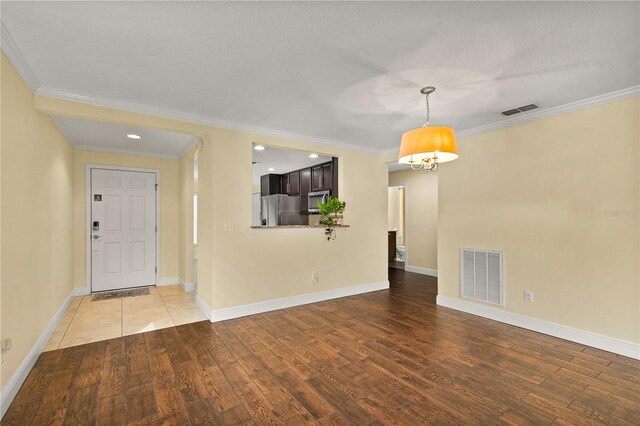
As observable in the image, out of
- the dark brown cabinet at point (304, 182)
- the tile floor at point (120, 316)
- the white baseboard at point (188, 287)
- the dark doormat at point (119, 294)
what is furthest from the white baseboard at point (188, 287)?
the dark brown cabinet at point (304, 182)

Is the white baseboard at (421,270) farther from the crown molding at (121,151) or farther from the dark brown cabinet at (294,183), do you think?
the crown molding at (121,151)

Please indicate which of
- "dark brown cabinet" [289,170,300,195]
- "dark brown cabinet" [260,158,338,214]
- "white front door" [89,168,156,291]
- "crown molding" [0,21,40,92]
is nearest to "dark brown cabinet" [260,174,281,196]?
"dark brown cabinet" [260,158,338,214]

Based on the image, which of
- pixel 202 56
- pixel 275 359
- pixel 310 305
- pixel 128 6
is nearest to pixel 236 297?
pixel 310 305

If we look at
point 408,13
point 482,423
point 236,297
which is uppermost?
point 408,13

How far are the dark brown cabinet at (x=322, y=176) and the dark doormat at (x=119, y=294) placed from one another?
11.5 feet

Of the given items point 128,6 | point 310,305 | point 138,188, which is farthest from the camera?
point 138,188

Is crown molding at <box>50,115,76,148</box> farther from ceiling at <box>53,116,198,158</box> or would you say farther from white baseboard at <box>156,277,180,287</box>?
white baseboard at <box>156,277,180,287</box>

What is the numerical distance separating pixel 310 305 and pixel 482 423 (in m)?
2.75

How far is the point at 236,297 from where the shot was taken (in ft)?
12.8

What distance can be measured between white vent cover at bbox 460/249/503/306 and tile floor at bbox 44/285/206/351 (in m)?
3.54

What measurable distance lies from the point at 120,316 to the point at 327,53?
402 centimetres

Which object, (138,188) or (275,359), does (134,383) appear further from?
(138,188)

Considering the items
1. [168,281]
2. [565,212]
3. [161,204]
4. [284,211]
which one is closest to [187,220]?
[161,204]

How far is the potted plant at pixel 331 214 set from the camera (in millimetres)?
4516
